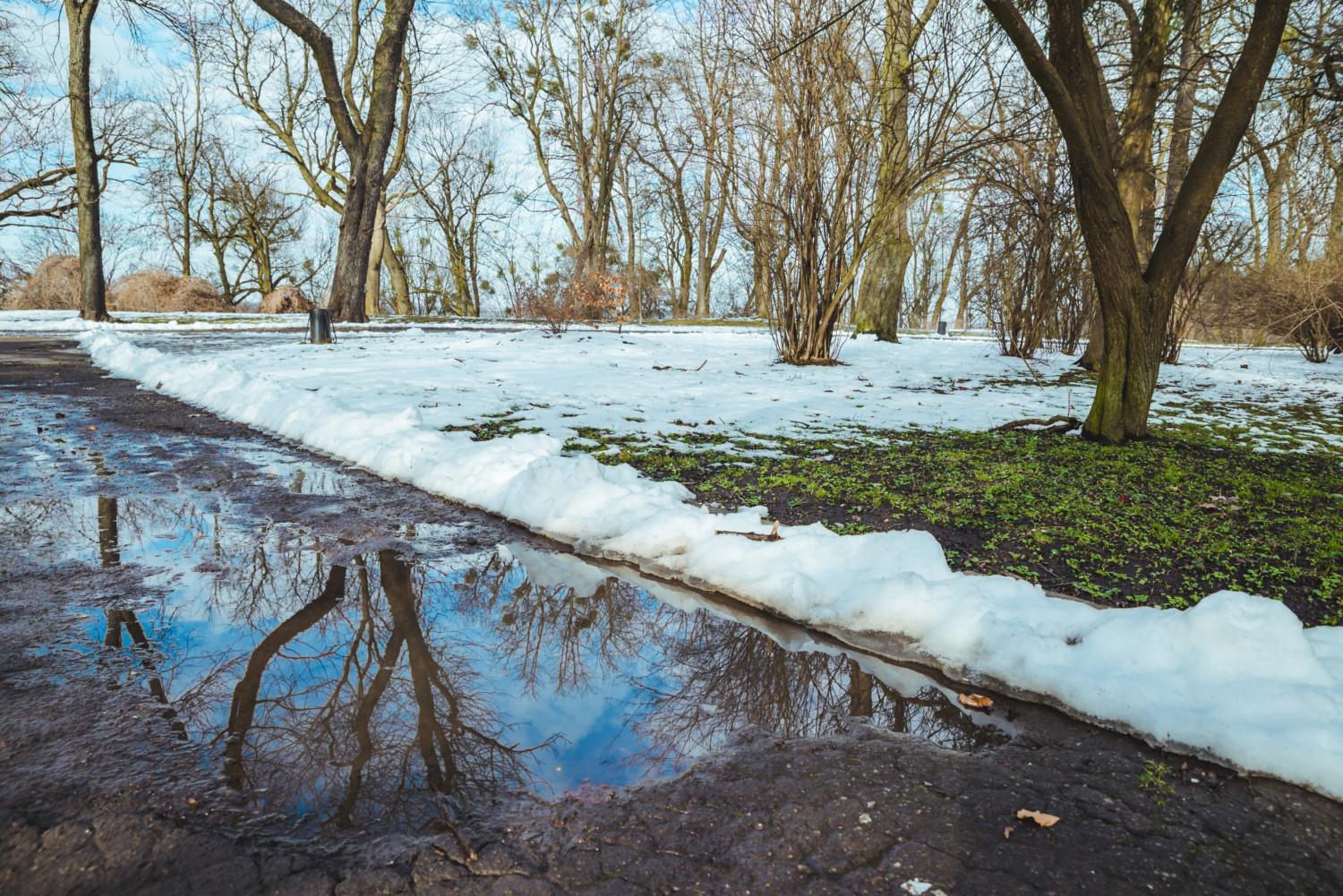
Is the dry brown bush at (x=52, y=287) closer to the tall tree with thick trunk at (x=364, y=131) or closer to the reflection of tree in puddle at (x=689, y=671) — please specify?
the tall tree with thick trunk at (x=364, y=131)

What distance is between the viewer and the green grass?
2.83 meters

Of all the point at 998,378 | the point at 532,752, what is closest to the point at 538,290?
the point at 998,378

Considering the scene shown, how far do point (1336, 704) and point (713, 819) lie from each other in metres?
1.57

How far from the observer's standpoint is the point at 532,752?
170 cm

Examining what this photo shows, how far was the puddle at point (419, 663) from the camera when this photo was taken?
161 cm

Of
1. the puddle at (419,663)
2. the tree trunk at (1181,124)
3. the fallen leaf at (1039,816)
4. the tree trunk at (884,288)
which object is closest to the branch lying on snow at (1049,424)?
the puddle at (419,663)

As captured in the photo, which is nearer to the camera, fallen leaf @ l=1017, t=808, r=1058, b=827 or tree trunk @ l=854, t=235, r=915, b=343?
fallen leaf @ l=1017, t=808, r=1058, b=827

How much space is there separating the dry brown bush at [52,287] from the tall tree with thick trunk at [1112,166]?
3054 centimetres

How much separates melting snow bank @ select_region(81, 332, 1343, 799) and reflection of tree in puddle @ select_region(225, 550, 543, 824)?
1.08 m

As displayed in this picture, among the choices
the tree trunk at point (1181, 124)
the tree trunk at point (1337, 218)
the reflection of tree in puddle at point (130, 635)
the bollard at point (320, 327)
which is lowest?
the reflection of tree in puddle at point (130, 635)

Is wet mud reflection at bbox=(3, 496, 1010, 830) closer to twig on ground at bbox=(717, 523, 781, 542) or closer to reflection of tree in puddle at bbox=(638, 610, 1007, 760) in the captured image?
reflection of tree in puddle at bbox=(638, 610, 1007, 760)

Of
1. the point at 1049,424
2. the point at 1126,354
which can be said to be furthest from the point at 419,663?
the point at 1049,424

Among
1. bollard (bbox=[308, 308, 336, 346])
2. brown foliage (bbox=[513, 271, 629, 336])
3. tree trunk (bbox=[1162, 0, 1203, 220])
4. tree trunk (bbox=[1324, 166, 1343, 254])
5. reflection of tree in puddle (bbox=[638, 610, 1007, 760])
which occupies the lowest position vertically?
reflection of tree in puddle (bbox=[638, 610, 1007, 760])

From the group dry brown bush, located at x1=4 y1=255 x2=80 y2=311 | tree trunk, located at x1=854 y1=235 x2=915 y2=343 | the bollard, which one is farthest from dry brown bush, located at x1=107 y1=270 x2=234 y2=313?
tree trunk, located at x1=854 y1=235 x2=915 y2=343
